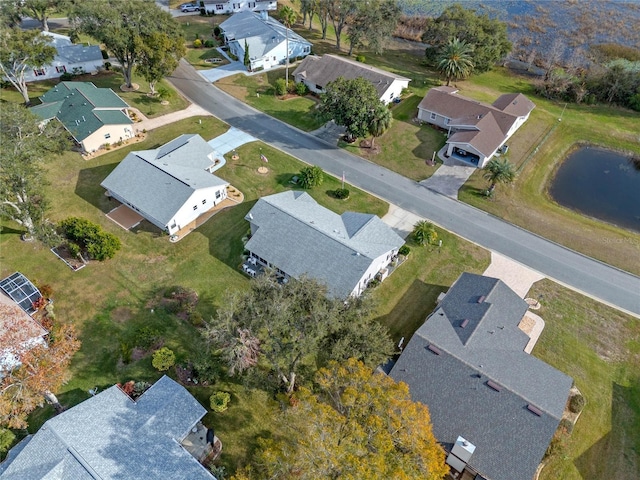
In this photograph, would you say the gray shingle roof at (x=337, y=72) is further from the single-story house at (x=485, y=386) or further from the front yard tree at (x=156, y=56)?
the single-story house at (x=485, y=386)

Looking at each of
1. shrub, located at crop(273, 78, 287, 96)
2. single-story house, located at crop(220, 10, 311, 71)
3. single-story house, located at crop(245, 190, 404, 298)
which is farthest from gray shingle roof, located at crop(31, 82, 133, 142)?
single-story house, located at crop(245, 190, 404, 298)

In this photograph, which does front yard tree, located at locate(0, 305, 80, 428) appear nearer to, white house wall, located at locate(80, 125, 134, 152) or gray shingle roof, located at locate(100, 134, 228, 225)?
gray shingle roof, located at locate(100, 134, 228, 225)

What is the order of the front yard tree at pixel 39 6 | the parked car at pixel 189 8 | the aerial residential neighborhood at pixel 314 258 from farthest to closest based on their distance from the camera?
the parked car at pixel 189 8 → the front yard tree at pixel 39 6 → the aerial residential neighborhood at pixel 314 258

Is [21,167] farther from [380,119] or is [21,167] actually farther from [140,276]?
[380,119]

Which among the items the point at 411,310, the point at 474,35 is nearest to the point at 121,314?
the point at 411,310

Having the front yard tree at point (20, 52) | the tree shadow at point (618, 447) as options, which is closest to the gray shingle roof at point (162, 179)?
the front yard tree at point (20, 52)
